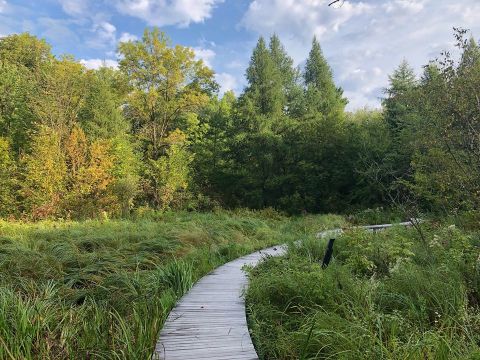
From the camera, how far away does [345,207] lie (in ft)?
61.5

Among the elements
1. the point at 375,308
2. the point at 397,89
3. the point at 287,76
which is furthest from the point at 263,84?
the point at 375,308

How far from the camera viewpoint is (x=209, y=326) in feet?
12.0

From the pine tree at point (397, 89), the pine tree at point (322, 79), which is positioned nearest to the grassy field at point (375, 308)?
the pine tree at point (397, 89)

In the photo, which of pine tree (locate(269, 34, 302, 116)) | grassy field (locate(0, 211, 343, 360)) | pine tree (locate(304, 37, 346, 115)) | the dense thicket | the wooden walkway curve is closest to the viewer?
grassy field (locate(0, 211, 343, 360))

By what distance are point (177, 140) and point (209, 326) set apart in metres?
16.8

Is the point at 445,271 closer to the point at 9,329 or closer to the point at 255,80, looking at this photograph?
the point at 9,329

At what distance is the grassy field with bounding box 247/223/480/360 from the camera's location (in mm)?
2887

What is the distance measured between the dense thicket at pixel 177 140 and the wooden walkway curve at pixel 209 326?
1244cm

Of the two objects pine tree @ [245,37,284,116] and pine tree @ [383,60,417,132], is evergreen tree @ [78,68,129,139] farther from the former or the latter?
pine tree @ [383,60,417,132]

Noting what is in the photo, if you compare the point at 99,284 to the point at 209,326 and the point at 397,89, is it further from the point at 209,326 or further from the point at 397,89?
the point at 397,89

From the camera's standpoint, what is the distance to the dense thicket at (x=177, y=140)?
53.0 ft

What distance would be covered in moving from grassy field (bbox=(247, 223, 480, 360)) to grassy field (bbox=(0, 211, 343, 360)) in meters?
1.11

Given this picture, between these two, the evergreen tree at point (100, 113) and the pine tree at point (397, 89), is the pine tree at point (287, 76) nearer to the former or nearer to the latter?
the pine tree at point (397, 89)

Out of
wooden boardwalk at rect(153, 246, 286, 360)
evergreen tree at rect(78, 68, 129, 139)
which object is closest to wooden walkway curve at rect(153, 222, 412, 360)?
wooden boardwalk at rect(153, 246, 286, 360)
